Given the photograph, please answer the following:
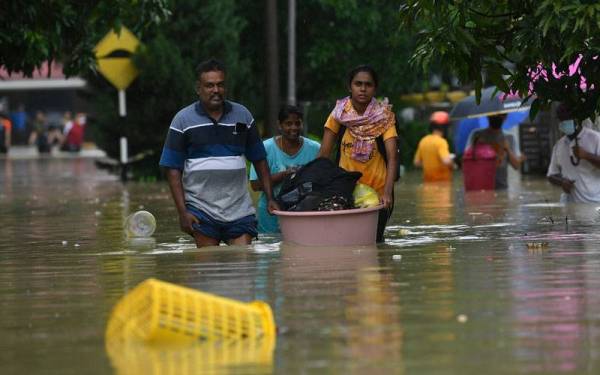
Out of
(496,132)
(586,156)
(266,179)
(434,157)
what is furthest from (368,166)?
(434,157)

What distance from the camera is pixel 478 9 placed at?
13367mm

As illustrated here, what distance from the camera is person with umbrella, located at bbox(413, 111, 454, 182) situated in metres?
27.7

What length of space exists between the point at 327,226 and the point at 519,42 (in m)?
2.10

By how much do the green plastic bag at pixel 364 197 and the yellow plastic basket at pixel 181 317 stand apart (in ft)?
14.7

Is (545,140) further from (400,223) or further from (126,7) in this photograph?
(400,223)

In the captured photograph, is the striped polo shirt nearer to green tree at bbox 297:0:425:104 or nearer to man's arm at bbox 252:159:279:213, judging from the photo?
man's arm at bbox 252:159:279:213

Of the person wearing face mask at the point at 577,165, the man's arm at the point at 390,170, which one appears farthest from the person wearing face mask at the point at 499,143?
the man's arm at the point at 390,170

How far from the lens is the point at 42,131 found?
69.7 meters

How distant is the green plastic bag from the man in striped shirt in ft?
2.98

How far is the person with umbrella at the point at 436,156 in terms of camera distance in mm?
27719

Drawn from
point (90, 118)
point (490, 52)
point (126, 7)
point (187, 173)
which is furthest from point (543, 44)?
point (90, 118)

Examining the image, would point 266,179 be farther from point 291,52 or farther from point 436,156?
point 291,52

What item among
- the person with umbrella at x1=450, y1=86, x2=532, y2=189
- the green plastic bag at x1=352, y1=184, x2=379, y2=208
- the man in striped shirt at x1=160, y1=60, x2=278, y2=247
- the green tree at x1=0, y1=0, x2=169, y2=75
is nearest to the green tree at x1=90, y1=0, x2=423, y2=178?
the person with umbrella at x1=450, y1=86, x2=532, y2=189

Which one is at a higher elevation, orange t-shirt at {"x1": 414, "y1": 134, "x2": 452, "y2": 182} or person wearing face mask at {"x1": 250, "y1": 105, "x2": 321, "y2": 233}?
person wearing face mask at {"x1": 250, "y1": 105, "x2": 321, "y2": 233}
